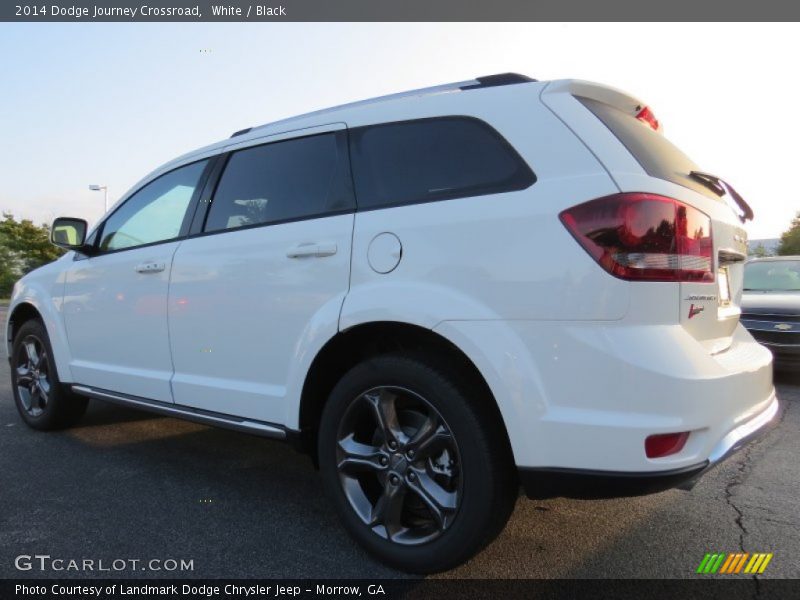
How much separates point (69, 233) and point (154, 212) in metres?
0.96

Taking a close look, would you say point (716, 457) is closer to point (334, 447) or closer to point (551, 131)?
point (551, 131)

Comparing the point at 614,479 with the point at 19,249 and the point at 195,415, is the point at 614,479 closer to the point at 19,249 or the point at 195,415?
the point at 195,415

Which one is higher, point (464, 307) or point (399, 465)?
point (464, 307)

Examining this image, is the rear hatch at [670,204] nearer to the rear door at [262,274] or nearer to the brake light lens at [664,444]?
the brake light lens at [664,444]

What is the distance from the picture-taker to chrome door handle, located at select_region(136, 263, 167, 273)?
10.8 ft

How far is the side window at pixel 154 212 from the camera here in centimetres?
346

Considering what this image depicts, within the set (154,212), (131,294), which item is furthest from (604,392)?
(154,212)

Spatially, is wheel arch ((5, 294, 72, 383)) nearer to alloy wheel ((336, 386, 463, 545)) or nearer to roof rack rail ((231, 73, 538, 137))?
roof rack rail ((231, 73, 538, 137))

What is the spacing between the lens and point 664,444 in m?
1.87

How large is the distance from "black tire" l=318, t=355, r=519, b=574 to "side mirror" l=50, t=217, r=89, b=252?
8.57ft

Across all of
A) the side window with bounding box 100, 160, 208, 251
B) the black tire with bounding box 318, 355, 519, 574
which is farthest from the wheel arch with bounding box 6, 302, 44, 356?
the black tire with bounding box 318, 355, 519, 574

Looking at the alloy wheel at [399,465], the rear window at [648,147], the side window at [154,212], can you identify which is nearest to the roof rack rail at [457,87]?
the rear window at [648,147]

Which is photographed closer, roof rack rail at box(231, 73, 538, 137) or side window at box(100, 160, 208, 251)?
roof rack rail at box(231, 73, 538, 137)
